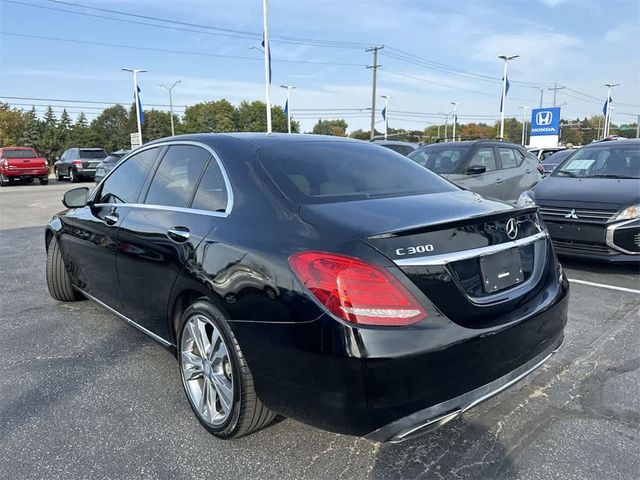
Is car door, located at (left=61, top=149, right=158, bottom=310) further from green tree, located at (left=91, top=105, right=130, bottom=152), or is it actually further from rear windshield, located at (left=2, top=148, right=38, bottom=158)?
green tree, located at (left=91, top=105, right=130, bottom=152)

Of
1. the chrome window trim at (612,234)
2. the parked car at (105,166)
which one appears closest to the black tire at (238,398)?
the chrome window trim at (612,234)

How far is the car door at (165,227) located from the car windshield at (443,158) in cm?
629

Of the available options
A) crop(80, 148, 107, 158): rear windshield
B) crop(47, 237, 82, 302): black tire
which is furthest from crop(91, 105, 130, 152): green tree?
crop(47, 237, 82, 302): black tire

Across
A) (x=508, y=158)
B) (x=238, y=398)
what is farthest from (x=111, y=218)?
(x=508, y=158)

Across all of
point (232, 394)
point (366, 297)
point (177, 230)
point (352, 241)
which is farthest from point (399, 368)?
point (177, 230)

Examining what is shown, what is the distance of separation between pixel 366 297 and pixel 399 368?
303mm

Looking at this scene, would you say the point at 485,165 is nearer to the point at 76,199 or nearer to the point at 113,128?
the point at 76,199

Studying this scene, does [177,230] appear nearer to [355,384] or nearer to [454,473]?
[355,384]

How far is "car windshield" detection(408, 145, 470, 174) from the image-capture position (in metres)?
9.04

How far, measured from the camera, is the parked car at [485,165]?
8.80 m

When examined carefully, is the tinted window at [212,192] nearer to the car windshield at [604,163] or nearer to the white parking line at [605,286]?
the white parking line at [605,286]

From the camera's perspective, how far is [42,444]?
2.58 meters

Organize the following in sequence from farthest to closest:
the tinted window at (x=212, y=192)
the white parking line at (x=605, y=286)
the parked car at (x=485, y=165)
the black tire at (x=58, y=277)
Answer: the parked car at (x=485, y=165) < the white parking line at (x=605, y=286) < the black tire at (x=58, y=277) < the tinted window at (x=212, y=192)

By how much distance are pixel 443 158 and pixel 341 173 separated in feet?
22.5
